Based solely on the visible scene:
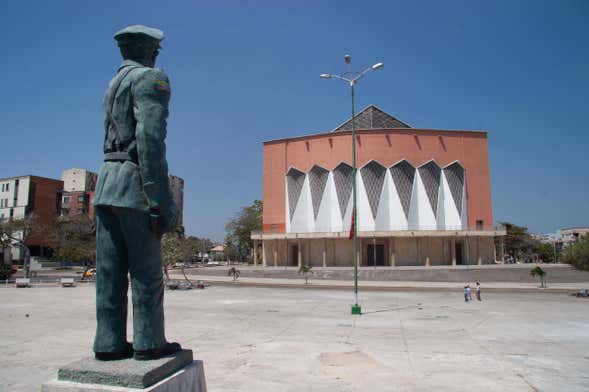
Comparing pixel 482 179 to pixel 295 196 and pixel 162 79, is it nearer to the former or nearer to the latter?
pixel 295 196

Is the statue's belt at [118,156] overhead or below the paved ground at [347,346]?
overhead

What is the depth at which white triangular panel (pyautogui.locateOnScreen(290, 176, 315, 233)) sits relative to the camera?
5956 cm

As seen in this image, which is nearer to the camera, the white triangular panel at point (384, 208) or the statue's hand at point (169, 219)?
the statue's hand at point (169, 219)

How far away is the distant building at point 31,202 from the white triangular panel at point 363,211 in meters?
46.9

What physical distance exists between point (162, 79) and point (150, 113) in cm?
44

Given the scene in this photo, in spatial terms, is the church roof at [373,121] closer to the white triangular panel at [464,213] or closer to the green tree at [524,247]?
the white triangular panel at [464,213]

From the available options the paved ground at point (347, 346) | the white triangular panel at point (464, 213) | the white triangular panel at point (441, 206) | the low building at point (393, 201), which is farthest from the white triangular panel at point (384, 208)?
the paved ground at point (347, 346)

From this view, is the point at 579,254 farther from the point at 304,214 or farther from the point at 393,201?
the point at 304,214

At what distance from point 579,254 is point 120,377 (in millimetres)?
28435

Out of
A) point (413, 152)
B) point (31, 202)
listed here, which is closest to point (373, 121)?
point (413, 152)

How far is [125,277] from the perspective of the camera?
4.45m

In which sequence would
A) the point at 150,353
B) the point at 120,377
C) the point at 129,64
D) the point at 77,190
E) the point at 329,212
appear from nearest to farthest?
1. the point at 120,377
2. the point at 150,353
3. the point at 129,64
4. the point at 329,212
5. the point at 77,190

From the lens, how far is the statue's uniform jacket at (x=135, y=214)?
4.19 meters

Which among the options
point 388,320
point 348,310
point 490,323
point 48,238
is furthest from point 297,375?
point 48,238
